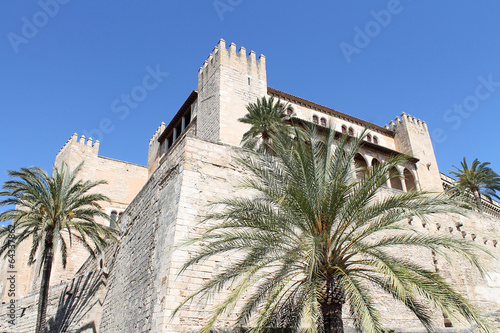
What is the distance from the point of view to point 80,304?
53.4 feet

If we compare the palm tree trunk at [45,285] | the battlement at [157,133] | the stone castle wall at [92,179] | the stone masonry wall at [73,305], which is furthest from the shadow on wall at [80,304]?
the battlement at [157,133]

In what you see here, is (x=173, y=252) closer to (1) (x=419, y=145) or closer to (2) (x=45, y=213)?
(2) (x=45, y=213)

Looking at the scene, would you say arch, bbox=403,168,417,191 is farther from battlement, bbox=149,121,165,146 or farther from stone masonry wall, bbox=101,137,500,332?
battlement, bbox=149,121,165,146

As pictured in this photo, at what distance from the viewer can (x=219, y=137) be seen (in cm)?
2302

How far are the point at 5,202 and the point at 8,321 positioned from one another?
666 centimetres

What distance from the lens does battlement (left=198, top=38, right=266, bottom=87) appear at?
2608cm

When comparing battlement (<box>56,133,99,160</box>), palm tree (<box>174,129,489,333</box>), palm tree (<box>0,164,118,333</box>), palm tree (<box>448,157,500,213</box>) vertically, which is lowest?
palm tree (<box>174,129,489,333</box>)

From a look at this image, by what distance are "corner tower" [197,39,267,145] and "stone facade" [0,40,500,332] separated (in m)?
0.07

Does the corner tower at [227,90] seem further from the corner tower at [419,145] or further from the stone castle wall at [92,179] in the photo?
the corner tower at [419,145]

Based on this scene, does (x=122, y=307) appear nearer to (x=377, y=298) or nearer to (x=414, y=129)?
(x=377, y=298)

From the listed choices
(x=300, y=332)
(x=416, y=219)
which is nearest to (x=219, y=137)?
(x=416, y=219)

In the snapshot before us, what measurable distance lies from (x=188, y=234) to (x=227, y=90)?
15.4 m

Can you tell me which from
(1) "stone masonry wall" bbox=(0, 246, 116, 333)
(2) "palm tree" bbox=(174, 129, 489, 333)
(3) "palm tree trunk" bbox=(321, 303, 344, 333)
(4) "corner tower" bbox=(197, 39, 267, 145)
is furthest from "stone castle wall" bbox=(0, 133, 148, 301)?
(3) "palm tree trunk" bbox=(321, 303, 344, 333)

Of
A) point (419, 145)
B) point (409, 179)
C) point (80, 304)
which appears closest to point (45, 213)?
point (80, 304)
